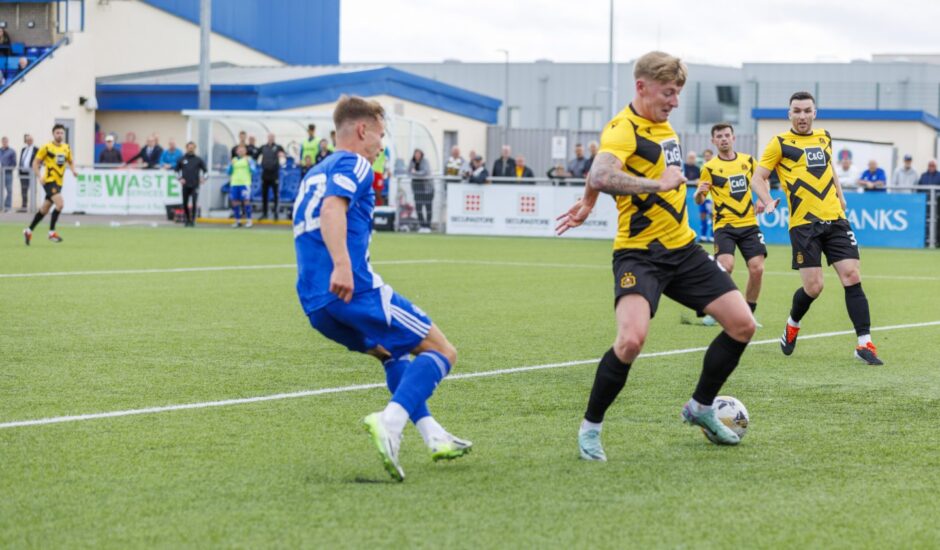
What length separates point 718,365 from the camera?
6688 mm

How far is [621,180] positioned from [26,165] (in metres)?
31.7

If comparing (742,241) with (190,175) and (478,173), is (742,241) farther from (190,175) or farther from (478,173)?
(190,175)

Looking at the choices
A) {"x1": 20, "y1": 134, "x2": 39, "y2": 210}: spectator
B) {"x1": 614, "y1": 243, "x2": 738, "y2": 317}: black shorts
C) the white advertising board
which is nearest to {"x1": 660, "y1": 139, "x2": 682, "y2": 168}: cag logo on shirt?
{"x1": 614, "y1": 243, "x2": 738, "y2": 317}: black shorts

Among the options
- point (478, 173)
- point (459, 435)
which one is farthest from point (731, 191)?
point (478, 173)

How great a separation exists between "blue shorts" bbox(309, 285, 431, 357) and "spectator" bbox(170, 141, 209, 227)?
26.2 meters

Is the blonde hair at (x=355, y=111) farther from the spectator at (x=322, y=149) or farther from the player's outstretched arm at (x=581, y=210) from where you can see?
the spectator at (x=322, y=149)

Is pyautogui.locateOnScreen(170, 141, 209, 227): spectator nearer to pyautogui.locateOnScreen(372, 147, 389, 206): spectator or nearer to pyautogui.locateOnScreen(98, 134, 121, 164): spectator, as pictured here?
pyautogui.locateOnScreen(372, 147, 389, 206): spectator

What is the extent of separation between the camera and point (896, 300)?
1554 centimetres

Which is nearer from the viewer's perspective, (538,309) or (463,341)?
(463,341)

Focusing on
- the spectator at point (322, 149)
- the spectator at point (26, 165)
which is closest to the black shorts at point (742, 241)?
the spectator at point (322, 149)

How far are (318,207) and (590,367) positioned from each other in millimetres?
4140

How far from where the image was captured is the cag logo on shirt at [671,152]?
6.54 metres

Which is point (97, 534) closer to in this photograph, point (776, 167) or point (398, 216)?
point (776, 167)

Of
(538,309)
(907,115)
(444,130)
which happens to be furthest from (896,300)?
(444,130)
